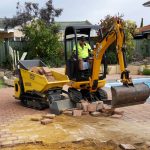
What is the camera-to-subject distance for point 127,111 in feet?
33.6

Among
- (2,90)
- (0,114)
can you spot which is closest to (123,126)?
(0,114)

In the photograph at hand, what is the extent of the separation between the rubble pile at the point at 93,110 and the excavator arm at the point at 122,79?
0.87m

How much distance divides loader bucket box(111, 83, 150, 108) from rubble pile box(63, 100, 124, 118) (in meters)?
1.35

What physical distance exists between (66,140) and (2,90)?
8.57 metres

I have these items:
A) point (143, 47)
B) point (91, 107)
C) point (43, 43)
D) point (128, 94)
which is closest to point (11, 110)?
point (91, 107)

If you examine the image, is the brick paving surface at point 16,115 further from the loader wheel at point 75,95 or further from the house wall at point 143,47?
the house wall at point 143,47

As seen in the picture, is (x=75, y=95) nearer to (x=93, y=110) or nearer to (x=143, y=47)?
(x=93, y=110)

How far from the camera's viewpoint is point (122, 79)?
28.0 ft

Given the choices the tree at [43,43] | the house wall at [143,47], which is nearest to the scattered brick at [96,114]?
the tree at [43,43]

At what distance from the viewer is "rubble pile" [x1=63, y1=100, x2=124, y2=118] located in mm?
9734

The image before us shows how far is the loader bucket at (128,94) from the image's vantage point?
812 cm

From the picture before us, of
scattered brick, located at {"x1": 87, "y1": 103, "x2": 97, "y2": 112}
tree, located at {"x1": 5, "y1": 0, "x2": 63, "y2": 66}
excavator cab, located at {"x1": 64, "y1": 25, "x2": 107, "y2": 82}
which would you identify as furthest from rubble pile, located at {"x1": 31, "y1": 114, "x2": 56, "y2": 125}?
tree, located at {"x1": 5, "y1": 0, "x2": 63, "y2": 66}

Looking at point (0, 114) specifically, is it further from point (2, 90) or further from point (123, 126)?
point (2, 90)

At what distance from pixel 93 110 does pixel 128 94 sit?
1.90m
